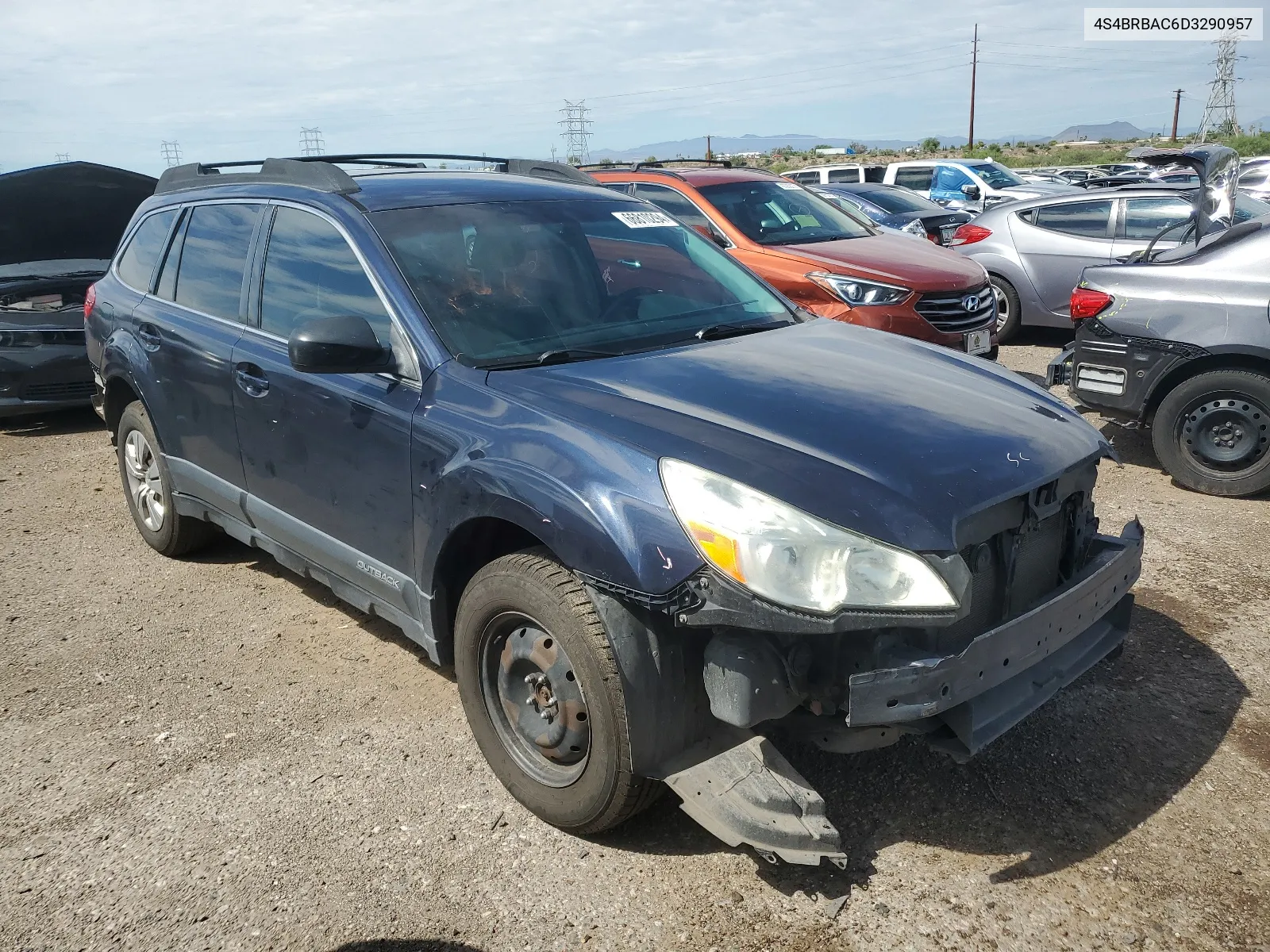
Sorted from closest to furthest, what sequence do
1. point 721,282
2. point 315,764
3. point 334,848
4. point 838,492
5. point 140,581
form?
point 838,492, point 334,848, point 315,764, point 721,282, point 140,581

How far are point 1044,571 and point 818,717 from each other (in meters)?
0.87

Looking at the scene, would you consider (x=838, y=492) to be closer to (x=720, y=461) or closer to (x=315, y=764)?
(x=720, y=461)

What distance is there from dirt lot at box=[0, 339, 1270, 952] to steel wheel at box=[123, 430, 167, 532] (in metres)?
0.86

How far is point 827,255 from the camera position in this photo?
24.7ft

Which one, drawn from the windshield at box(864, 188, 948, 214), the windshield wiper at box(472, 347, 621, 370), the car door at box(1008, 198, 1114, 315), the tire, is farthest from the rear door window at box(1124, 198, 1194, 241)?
the tire

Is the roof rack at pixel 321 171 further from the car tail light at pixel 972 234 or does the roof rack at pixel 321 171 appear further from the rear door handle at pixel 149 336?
the car tail light at pixel 972 234

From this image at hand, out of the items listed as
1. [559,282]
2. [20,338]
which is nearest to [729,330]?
[559,282]

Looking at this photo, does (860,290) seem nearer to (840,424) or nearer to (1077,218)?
(1077,218)

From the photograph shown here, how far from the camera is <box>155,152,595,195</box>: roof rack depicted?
12.5 ft

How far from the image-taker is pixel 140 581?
5070mm

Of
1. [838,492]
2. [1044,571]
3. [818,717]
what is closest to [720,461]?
[838,492]

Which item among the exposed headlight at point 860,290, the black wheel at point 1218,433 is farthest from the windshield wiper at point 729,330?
the exposed headlight at point 860,290

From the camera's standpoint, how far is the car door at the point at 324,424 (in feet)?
10.8

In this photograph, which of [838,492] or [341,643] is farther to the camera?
[341,643]
